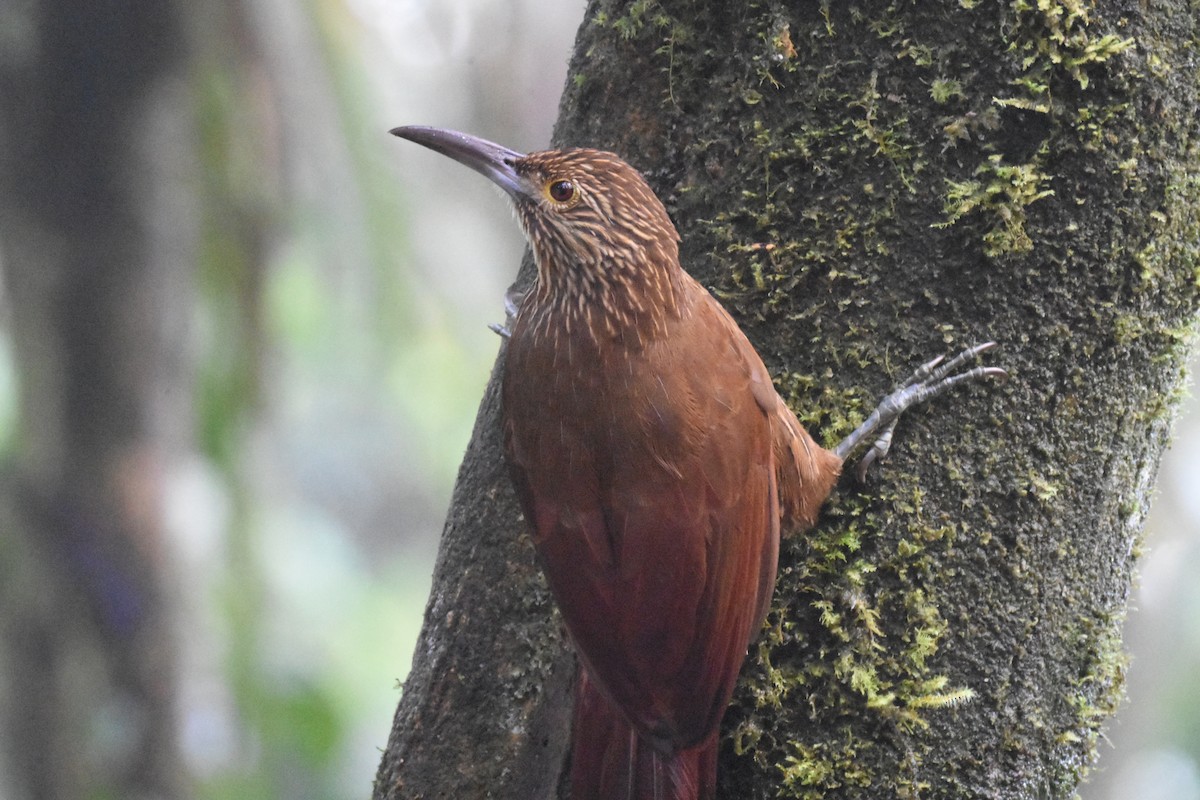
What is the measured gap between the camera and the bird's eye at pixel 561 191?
2092 mm

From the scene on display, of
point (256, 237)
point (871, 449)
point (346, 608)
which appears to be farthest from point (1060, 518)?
point (346, 608)

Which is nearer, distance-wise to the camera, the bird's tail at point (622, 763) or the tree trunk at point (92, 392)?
the bird's tail at point (622, 763)

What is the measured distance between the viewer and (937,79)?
1736mm

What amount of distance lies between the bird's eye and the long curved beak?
62mm

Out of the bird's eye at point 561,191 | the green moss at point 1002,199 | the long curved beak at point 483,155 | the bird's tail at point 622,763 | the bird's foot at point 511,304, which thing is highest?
the long curved beak at point 483,155

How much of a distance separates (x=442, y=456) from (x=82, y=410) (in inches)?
107

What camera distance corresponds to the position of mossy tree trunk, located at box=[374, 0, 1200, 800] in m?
1.67

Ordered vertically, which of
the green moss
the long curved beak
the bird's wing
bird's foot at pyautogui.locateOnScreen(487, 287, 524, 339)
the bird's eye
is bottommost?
the bird's wing

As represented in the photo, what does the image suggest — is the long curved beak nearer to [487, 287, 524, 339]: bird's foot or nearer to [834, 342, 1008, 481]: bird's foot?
[487, 287, 524, 339]: bird's foot

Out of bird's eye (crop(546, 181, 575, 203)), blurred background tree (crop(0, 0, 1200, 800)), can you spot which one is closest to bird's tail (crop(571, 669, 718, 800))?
bird's eye (crop(546, 181, 575, 203))

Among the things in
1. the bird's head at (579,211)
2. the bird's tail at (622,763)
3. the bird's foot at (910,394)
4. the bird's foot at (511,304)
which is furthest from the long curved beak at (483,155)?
the bird's tail at (622,763)

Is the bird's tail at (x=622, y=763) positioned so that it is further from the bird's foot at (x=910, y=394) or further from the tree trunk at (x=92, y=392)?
the tree trunk at (x=92, y=392)

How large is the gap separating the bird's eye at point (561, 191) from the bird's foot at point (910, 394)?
2.50 ft

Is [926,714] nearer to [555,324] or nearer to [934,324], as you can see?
[934,324]
